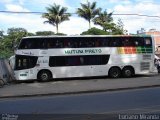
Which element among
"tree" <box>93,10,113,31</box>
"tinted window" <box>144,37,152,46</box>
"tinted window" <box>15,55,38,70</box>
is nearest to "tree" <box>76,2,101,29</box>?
"tree" <box>93,10,113,31</box>

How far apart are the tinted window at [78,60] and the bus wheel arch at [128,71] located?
1.82m

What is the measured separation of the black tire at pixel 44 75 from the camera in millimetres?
32656

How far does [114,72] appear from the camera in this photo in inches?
1351

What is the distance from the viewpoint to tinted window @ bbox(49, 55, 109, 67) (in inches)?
1294

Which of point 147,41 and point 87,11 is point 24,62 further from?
point 87,11

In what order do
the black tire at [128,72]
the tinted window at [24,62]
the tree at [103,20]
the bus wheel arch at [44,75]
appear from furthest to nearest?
the tree at [103,20]
the black tire at [128,72]
the bus wheel arch at [44,75]
the tinted window at [24,62]

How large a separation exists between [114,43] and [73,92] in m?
12.1

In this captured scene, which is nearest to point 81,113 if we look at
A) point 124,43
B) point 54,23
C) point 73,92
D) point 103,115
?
point 103,115

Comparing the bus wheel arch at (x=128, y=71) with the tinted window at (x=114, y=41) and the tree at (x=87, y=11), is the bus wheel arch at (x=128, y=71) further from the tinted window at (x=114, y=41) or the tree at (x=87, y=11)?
the tree at (x=87, y=11)

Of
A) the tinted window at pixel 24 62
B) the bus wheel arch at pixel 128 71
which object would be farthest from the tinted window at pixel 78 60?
the bus wheel arch at pixel 128 71

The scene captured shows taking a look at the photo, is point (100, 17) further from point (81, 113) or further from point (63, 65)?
point (81, 113)

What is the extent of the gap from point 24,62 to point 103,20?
149ft

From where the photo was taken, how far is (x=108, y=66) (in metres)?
34.0


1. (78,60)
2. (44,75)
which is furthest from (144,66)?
(44,75)
